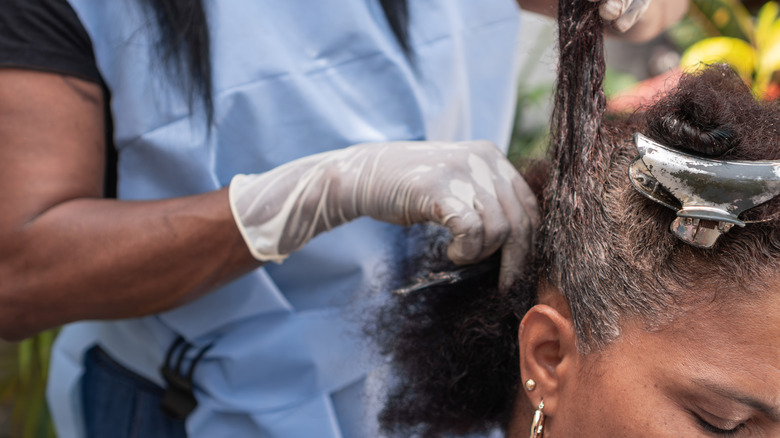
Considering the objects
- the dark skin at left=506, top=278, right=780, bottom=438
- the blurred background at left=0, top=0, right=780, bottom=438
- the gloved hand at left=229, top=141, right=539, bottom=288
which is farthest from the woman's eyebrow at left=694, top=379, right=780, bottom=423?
the blurred background at left=0, top=0, right=780, bottom=438

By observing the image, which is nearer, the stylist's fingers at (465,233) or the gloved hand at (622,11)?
the gloved hand at (622,11)

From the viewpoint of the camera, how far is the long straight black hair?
1.11 m

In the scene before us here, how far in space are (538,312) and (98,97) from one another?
80 centimetres

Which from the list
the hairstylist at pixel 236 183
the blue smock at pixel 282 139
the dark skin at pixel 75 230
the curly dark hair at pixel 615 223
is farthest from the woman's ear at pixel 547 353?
the dark skin at pixel 75 230

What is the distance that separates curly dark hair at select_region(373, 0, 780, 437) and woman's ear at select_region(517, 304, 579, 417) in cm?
3

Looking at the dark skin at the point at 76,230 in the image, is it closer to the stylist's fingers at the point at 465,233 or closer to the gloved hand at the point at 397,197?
the gloved hand at the point at 397,197

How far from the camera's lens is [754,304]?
77cm

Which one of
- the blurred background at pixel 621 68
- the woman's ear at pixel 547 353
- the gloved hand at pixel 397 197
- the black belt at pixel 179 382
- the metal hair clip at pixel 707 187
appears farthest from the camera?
the blurred background at pixel 621 68

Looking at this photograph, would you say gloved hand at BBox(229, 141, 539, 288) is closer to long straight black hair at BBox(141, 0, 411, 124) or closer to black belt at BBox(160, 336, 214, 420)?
long straight black hair at BBox(141, 0, 411, 124)

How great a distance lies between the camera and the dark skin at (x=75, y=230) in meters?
1.00

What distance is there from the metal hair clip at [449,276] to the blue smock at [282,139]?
130 millimetres

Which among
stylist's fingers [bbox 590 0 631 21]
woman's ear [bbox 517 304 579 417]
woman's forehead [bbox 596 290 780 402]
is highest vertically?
stylist's fingers [bbox 590 0 631 21]

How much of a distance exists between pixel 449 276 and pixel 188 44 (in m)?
0.59

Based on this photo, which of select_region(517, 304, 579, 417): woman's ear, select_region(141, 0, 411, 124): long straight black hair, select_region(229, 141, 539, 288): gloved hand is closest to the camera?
select_region(517, 304, 579, 417): woman's ear
